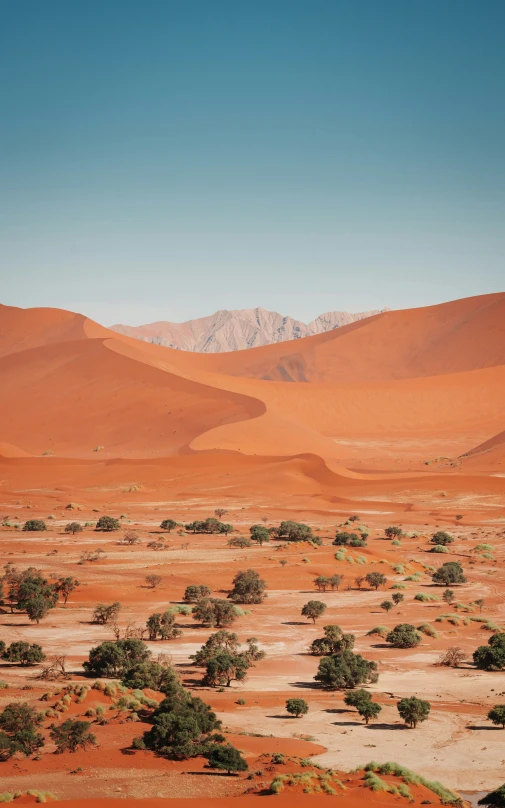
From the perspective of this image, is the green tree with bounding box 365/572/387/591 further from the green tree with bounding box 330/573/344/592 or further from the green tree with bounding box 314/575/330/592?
the green tree with bounding box 314/575/330/592

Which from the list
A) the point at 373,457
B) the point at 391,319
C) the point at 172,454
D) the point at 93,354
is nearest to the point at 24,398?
the point at 93,354

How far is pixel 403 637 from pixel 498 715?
7035 millimetres

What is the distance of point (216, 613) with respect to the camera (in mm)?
25812

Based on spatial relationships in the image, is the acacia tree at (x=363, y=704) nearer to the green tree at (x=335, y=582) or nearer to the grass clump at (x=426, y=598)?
the grass clump at (x=426, y=598)

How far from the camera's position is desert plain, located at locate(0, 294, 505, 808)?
1466 centimetres

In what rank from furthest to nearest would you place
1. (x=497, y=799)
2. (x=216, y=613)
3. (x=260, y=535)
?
1. (x=260, y=535)
2. (x=216, y=613)
3. (x=497, y=799)

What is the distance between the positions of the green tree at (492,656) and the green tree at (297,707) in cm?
634

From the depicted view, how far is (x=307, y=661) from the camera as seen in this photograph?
22375 mm

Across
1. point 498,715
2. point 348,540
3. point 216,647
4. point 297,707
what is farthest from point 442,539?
point 297,707

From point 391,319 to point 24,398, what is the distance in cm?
6975

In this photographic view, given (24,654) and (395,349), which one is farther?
(395,349)

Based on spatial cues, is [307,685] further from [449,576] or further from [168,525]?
[168,525]

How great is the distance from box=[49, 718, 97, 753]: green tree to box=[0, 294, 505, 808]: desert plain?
7.4 inches

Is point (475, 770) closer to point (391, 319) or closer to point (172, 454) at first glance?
point (172, 454)
